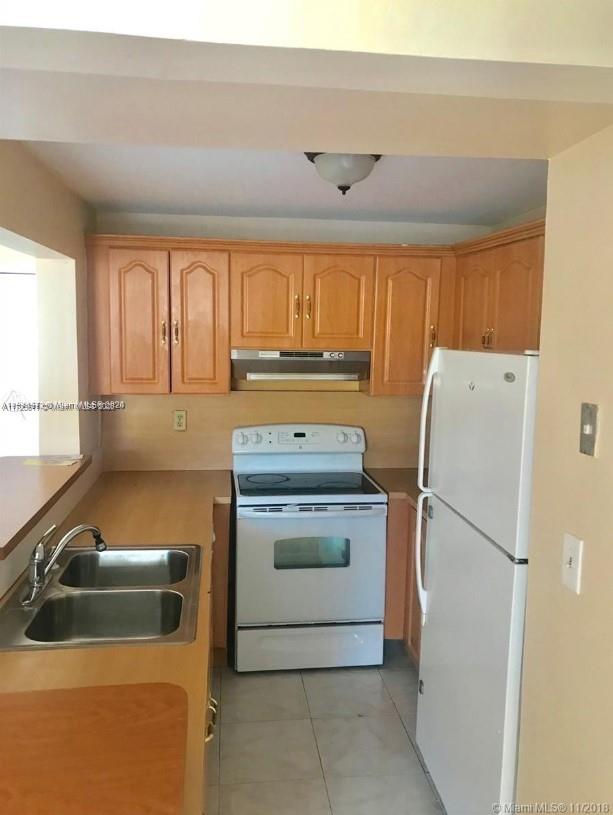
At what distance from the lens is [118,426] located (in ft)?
11.3

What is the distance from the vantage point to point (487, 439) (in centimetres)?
184

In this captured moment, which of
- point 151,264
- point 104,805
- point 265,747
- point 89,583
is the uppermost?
point 151,264

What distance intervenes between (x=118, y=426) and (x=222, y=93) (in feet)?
8.72

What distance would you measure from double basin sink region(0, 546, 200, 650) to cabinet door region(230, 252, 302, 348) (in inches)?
50.3

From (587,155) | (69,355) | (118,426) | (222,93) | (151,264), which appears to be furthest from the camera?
(118,426)

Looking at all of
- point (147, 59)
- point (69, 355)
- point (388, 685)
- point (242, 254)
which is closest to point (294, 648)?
point (388, 685)

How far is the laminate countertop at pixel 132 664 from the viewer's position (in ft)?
3.51

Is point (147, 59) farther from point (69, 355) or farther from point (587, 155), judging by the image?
point (69, 355)

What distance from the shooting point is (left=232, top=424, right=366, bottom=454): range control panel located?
342 cm

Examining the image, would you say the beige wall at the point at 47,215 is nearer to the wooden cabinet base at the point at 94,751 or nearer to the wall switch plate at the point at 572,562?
the wooden cabinet base at the point at 94,751

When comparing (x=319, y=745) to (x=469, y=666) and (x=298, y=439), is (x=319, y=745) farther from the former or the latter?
(x=298, y=439)

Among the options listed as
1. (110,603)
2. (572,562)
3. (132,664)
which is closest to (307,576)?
(110,603)

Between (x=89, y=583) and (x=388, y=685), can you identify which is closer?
(x=89, y=583)

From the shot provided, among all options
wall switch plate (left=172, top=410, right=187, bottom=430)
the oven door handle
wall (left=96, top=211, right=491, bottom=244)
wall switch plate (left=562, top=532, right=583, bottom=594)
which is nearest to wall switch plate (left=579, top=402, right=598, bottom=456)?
wall switch plate (left=562, top=532, right=583, bottom=594)
